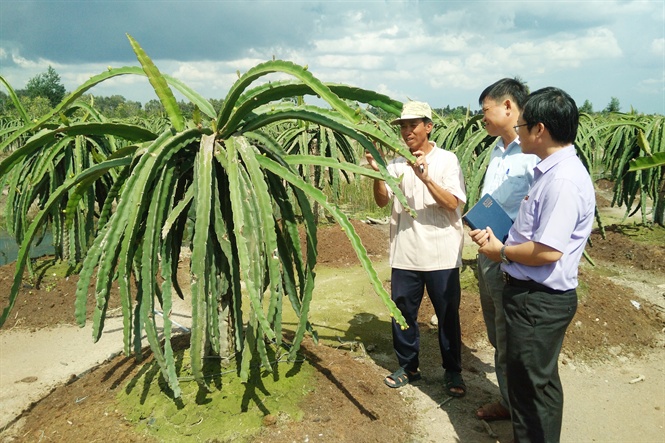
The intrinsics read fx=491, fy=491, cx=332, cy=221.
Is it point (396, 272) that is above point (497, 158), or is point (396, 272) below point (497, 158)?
below

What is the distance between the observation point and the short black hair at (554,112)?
6.95ft

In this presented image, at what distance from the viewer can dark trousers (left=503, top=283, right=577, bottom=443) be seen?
87.5 inches

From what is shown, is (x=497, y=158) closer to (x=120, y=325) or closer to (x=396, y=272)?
(x=396, y=272)

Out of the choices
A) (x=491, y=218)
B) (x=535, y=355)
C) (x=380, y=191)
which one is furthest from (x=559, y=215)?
(x=380, y=191)

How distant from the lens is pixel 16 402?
3459 mm

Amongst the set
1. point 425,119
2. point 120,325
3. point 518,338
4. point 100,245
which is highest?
point 425,119

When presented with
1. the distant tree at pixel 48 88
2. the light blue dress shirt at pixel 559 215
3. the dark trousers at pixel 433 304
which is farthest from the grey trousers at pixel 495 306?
the distant tree at pixel 48 88

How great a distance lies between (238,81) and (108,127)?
2.30 ft

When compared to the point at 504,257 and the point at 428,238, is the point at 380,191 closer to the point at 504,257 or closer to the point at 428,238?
the point at 428,238

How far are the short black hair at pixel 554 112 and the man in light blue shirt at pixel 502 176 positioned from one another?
1.97 feet

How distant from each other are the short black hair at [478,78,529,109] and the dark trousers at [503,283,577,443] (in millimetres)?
1152

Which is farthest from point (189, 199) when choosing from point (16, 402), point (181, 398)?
point (16, 402)

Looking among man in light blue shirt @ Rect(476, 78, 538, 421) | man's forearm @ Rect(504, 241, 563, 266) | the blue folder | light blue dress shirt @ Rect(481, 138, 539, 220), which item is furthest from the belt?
light blue dress shirt @ Rect(481, 138, 539, 220)

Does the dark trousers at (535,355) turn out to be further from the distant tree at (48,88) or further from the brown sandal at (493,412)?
the distant tree at (48,88)
